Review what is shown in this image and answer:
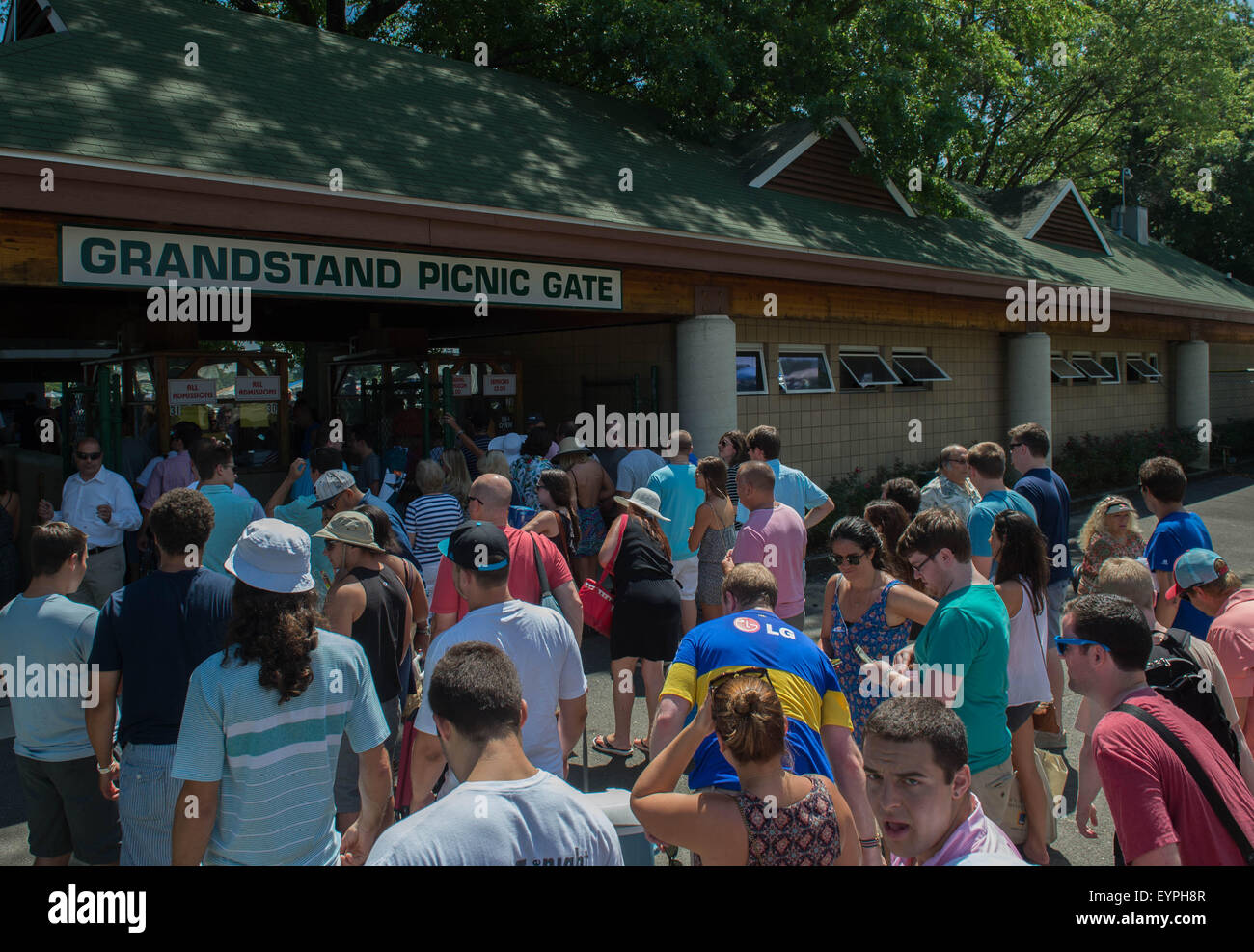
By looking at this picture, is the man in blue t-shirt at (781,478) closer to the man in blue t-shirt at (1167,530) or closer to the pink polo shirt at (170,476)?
the man in blue t-shirt at (1167,530)

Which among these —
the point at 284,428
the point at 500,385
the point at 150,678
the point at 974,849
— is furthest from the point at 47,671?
the point at 500,385

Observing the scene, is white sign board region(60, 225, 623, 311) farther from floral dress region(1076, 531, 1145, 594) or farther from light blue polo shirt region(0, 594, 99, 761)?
floral dress region(1076, 531, 1145, 594)

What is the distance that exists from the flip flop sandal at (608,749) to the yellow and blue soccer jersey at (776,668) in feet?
8.00

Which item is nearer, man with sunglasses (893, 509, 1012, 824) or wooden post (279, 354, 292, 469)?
man with sunglasses (893, 509, 1012, 824)

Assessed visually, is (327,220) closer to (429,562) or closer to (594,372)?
(429,562)

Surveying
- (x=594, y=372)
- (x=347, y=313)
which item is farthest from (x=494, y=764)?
(x=347, y=313)

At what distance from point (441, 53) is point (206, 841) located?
19383 mm

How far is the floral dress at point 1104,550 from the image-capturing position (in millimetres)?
6180

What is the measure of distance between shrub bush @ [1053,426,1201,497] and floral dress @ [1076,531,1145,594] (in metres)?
11.0

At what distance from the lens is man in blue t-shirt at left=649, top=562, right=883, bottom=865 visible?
3.28m

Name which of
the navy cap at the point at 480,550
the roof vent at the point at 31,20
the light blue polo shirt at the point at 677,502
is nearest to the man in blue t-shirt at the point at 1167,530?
the light blue polo shirt at the point at 677,502

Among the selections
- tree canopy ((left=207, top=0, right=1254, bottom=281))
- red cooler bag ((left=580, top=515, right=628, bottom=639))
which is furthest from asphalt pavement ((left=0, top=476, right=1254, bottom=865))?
tree canopy ((left=207, top=0, right=1254, bottom=281))

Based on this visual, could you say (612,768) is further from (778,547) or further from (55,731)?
(55,731)

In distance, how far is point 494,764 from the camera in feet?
7.91
